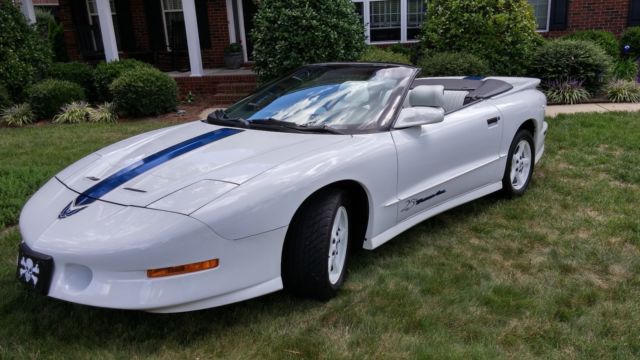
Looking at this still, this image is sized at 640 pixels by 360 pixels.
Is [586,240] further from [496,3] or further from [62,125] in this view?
[62,125]

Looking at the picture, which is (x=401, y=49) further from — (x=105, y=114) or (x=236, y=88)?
(x=105, y=114)

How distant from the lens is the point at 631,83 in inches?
368

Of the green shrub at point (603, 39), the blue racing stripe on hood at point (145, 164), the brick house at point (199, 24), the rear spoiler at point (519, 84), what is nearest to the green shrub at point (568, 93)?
the green shrub at point (603, 39)

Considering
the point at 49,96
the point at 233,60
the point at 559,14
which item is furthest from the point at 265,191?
the point at 559,14

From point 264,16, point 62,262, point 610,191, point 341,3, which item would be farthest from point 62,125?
point 610,191

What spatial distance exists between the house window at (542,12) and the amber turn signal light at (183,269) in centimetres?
1186

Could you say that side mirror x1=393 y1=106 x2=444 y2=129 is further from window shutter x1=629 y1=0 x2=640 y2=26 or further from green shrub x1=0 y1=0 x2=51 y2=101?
window shutter x1=629 y1=0 x2=640 y2=26

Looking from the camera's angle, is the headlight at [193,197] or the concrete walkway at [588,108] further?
the concrete walkway at [588,108]

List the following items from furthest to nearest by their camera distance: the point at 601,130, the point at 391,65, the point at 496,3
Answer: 1. the point at 496,3
2. the point at 601,130
3. the point at 391,65

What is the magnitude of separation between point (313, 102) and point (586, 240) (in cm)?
217

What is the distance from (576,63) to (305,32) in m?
4.84

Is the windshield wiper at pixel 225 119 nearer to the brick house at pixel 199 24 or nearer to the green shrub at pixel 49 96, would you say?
the green shrub at pixel 49 96

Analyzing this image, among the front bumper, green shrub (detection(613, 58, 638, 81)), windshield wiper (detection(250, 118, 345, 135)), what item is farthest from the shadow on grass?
green shrub (detection(613, 58, 638, 81))

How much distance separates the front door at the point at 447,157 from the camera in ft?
11.3
